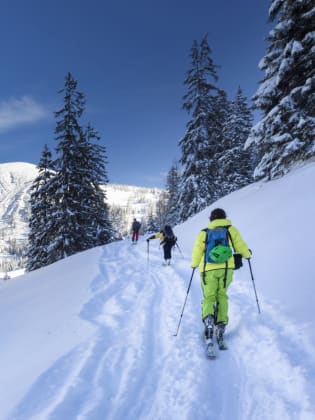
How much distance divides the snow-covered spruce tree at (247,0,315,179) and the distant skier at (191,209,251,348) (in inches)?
365

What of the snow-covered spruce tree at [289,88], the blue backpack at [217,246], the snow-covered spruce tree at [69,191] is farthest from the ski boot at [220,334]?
the snow-covered spruce tree at [69,191]

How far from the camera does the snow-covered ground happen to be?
2.86 m

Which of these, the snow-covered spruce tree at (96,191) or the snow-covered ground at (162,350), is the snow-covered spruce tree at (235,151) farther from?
the snow-covered ground at (162,350)

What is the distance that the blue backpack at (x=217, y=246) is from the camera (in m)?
4.05

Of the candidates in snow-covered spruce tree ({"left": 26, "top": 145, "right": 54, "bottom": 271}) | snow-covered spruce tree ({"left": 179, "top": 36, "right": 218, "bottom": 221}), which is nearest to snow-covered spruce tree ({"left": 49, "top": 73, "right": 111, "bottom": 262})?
snow-covered spruce tree ({"left": 26, "top": 145, "right": 54, "bottom": 271})

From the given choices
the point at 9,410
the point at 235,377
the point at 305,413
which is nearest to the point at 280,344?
the point at 235,377

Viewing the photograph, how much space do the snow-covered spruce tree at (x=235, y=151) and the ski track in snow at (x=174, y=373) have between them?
26.3m

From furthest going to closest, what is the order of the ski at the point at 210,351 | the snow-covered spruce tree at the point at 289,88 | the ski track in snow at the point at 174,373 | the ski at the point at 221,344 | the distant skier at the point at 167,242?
1. the snow-covered spruce tree at the point at 289,88
2. the distant skier at the point at 167,242
3. the ski at the point at 221,344
4. the ski at the point at 210,351
5. the ski track in snow at the point at 174,373

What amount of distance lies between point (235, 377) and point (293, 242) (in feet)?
15.8

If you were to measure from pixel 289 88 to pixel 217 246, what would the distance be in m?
12.0

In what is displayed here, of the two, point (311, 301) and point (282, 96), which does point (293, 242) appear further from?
point (282, 96)

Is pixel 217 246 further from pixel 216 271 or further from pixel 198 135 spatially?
pixel 198 135

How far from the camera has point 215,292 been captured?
4.15 meters

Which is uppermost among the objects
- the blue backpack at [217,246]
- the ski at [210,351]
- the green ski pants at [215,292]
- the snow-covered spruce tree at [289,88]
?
the snow-covered spruce tree at [289,88]
